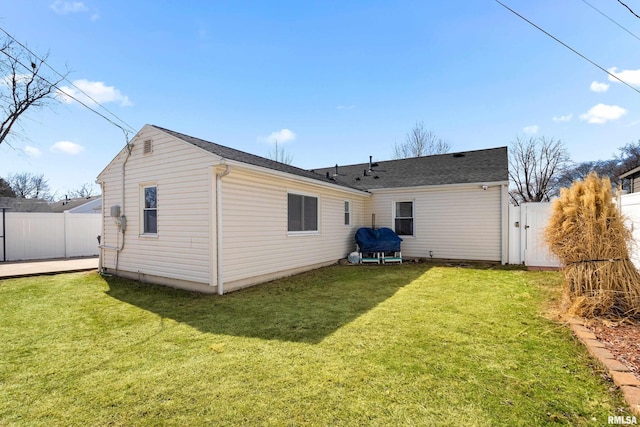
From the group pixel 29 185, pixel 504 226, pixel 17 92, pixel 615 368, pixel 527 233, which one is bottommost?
pixel 615 368

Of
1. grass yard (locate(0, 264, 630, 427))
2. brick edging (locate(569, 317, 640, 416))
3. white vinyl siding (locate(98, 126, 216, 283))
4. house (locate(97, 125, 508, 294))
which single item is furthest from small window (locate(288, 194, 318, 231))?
brick edging (locate(569, 317, 640, 416))

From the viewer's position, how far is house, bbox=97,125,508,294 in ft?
20.8

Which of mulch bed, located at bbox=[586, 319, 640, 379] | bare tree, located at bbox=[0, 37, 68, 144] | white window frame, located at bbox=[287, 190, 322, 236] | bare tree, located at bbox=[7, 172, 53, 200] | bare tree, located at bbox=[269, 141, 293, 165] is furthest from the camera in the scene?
bare tree, located at bbox=[7, 172, 53, 200]

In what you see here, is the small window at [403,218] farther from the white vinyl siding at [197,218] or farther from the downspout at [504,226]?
the white vinyl siding at [197,218]

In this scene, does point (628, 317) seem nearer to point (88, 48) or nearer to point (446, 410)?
point (446, 410)

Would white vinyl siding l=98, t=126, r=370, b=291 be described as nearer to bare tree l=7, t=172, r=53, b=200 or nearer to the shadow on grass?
the shadow on grass

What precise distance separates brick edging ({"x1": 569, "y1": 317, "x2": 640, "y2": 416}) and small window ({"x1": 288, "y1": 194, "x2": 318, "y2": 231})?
625 cm

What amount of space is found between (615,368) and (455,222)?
8.11 metres

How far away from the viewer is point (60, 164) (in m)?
21.1

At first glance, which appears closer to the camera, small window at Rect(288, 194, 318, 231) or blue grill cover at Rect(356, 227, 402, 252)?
small window at Rect(288, 194, 318, 231)

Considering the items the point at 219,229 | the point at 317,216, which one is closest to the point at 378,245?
the point at 317,216

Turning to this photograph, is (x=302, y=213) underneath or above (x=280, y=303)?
above

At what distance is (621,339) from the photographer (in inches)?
136

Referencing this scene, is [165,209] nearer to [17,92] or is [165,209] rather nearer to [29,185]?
[17,92]
